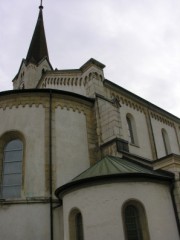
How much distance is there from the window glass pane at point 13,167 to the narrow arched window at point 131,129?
7659 millimetres

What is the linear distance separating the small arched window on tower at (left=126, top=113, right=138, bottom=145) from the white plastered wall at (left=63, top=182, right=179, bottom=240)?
743 cm

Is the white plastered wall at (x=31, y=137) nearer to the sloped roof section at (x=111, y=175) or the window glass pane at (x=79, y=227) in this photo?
the sloped roof section at (x=111, y=175)

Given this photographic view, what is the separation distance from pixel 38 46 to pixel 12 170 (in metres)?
19.2

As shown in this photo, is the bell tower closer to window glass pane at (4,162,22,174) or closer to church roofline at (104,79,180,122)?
church roofline at (104,79,180,122)

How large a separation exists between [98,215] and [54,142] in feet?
16.2

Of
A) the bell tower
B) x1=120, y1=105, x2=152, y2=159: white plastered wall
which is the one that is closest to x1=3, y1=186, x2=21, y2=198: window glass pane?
x1=120, y1=105, x2=152, y2=159: white plastered wall

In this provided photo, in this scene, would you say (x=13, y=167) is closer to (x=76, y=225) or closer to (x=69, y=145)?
(x=69, y=145)

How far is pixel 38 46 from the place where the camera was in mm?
29312

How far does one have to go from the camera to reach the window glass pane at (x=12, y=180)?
42.1 feet

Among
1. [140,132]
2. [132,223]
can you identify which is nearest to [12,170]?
[132,223]

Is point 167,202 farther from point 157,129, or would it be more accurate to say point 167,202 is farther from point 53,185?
point 157,129

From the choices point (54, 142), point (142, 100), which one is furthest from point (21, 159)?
point (142, 100)

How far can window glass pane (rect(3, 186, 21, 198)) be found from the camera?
41.0ft

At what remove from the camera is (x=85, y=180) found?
10328mm
